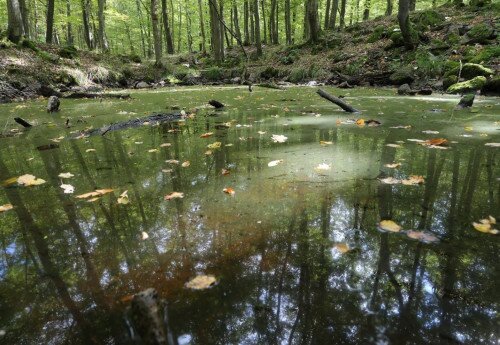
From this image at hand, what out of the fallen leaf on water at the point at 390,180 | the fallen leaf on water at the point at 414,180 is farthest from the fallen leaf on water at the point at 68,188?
the fallen leaf on water at the point at 414,180

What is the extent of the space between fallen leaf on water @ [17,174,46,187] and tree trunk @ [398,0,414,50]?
1262 cm

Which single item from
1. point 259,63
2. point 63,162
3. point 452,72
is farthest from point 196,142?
point 259,63

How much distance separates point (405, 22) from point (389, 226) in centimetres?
1253

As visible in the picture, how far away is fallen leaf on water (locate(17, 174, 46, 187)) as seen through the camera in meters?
2.68

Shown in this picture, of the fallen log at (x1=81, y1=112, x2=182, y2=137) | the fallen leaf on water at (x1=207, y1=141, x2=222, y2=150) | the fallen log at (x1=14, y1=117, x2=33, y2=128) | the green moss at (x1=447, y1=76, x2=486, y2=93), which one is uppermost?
the green moss at (x1=447, y1=76, x2=486, y2=93)

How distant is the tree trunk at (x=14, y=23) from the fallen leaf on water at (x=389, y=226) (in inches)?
563

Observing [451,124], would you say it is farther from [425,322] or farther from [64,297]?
[64,297]

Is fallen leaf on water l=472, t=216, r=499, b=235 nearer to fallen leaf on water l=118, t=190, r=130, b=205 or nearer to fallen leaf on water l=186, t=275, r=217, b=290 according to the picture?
fallen leaf on water l=186, t=275, r=217, b=290

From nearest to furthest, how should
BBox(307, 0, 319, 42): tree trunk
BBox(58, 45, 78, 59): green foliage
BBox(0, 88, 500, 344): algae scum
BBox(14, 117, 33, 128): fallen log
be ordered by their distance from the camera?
BBox(0, 88, 500, 344): algae scum, BBox(14, 117, 33, 128): fallen log, BBox(58, 45, 78, 59): green foliage, BBox(307, 0, 319, 42): tree trunk

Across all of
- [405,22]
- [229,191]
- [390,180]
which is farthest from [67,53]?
[390,180]

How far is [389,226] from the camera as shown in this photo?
1.84 meters

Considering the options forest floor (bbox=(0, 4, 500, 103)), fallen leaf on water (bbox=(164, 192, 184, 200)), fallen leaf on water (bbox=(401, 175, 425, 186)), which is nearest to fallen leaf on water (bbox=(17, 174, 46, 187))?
fallen leaf on water (bbox=(164, 192, 184, 200))

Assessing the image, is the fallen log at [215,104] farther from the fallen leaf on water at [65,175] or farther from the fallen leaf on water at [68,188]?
the fallen leaf on water at [68,188]

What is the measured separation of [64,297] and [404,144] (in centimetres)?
336
